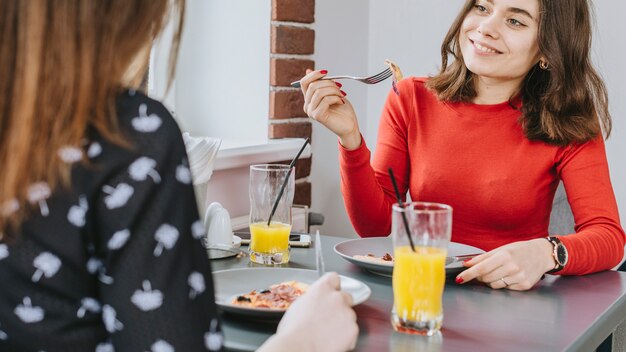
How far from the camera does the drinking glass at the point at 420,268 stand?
1055 millimetres

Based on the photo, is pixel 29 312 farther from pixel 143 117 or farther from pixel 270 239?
pixel 270 239

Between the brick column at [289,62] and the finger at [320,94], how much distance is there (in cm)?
70

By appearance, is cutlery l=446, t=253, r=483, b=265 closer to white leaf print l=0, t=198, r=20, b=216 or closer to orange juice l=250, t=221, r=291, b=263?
orange juice l=250, t=221, r=291, b=263

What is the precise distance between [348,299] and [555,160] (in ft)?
3.18

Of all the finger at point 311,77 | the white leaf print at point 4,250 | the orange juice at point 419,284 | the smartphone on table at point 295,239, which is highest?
the finger at point 311,77

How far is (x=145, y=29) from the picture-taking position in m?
0.64

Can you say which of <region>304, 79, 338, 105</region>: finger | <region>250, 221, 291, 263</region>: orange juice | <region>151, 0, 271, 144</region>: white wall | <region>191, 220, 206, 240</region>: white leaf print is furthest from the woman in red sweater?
<region>191, 220, 206, 240</region>: white leaf print

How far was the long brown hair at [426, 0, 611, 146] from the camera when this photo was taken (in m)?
1.77

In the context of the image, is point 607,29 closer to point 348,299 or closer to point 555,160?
point 555,160

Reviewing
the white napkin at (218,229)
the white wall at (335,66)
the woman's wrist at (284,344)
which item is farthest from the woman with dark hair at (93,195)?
the white wall at (335,66)

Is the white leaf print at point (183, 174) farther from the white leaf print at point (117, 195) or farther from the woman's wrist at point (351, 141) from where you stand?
the woman's wrist at point (351, 141)

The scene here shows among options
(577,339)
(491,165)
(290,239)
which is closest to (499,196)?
(491,165)

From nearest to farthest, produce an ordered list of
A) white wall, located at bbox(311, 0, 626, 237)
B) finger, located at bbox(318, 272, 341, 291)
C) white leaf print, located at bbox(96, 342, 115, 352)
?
1. white leaf print, located at bbox(96, 342, 115, 352)
2. finger, located at bbox(318, 272, 341, 291)
3. white wall, located at bbox(311, 0, 626, 237)

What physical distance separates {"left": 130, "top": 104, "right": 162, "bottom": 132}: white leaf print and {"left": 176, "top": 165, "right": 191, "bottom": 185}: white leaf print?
4 centimetres
